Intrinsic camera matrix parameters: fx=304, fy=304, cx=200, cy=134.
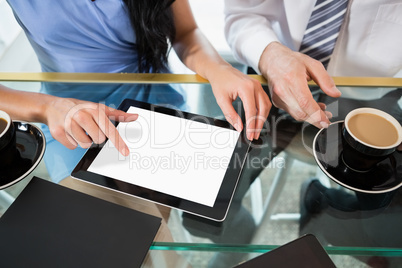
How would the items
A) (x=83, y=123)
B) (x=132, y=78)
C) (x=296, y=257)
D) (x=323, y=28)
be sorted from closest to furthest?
(x=296, y=257), (x=83, y=123), (x=132, y=78), (x=323, y=28)

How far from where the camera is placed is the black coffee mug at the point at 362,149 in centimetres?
41

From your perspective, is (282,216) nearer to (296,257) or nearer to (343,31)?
(296,257)

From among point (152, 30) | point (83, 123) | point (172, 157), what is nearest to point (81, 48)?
point (152, 30)

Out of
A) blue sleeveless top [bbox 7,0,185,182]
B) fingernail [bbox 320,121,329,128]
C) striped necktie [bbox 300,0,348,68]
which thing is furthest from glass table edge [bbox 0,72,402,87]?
striped necktie [bbox 300,0,348,68]

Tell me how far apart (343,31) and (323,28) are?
61 mm

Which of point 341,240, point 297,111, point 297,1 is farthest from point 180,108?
point 297,1

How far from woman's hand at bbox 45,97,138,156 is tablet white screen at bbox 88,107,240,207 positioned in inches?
0.7

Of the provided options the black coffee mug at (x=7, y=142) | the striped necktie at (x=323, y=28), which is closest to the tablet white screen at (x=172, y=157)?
the black coffee mug at (x=7, y=142)

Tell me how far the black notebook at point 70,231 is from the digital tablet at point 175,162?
0.04 metres

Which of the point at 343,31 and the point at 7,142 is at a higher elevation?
the point at 7,142

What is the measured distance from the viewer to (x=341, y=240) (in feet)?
1.38

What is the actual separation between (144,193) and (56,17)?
51 cm

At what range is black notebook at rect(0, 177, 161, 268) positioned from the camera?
1.27ft

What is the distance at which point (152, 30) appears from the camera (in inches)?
28.2
